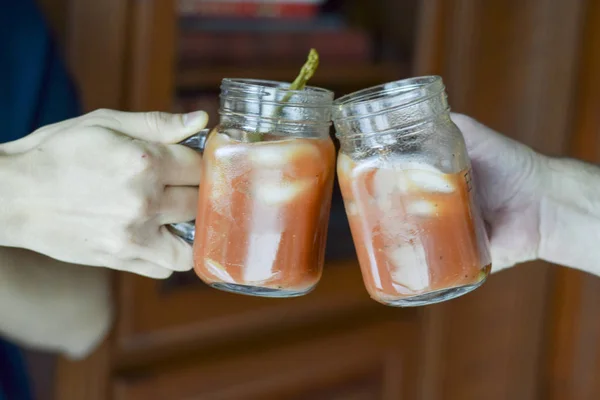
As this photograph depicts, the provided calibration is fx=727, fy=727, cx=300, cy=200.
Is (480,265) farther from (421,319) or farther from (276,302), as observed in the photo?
(421,319)

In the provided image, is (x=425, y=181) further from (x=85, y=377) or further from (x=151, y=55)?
(x=85, y=377)

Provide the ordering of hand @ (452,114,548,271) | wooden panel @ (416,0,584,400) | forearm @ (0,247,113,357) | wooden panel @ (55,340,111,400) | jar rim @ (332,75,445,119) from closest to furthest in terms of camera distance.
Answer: jar rim @ (332,75,445,119) < hand @ (452,114,548,271) < forearm @ (0,247,113,357) < wooden panel @ (55,340,111,400) < wooden panel @ (416,0,584,400)

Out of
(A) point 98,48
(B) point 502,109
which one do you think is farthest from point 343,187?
(B) point 502,109

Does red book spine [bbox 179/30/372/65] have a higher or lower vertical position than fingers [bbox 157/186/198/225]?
higher

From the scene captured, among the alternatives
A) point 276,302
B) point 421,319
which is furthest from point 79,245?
point 421,319

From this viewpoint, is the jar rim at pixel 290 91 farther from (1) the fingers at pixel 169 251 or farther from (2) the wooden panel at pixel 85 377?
(2) the wooden panel at pixel 85 377

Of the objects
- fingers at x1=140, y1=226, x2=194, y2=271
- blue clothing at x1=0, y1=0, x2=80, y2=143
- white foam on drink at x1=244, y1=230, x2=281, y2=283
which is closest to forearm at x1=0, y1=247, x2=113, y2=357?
blue clothing at x1=0, y1=0, x2=80, y2=143

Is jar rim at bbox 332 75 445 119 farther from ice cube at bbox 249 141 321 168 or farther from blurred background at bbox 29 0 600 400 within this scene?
blurred background at bbox 29 0 600 400
